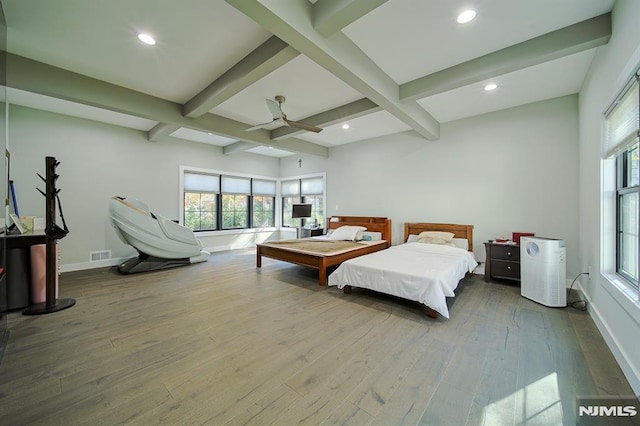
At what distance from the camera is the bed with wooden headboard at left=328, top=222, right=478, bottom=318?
2749 mm

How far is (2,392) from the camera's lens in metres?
1.62

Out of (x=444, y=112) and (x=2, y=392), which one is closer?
(x=2, y=392)

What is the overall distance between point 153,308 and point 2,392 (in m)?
1.38

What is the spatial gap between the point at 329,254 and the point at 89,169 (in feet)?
16.5

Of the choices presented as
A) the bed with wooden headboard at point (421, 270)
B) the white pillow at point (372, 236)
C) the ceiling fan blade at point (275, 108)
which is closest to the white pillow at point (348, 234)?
the white pillow at point (372, 236)

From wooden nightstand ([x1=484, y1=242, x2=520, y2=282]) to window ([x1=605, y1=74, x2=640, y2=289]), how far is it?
4.89 ft

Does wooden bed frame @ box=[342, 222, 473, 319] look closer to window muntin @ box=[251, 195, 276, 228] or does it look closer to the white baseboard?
the white baseboard

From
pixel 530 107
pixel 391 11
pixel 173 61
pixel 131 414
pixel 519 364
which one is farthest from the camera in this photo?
pixel 530 107

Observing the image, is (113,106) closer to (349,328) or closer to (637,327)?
(349,328)

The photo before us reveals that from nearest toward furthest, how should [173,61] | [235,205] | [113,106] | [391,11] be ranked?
[391,11], [173,61], [113,106], [235,205]

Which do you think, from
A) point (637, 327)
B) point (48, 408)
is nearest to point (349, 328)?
point (637, 327)

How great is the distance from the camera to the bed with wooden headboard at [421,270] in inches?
108

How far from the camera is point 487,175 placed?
436cm

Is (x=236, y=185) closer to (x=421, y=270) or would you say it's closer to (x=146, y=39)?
(x=146, y=39)
